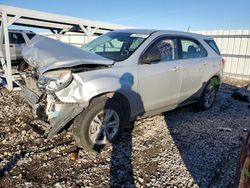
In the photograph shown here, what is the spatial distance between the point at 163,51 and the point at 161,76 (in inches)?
20.2

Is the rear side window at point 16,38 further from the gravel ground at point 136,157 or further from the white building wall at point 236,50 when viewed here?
the white building wall at point 236,50

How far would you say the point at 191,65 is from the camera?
207 inches

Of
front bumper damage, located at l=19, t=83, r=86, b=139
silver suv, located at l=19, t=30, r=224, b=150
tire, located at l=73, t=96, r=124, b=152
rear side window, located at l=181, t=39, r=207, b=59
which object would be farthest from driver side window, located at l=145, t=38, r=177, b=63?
front bumper damage, located at l=19, t=83, r=86, b=139

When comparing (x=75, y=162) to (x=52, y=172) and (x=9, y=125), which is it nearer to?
(x=52, y=172)

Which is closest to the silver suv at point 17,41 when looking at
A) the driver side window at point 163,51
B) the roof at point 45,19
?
the roof at point 45,19

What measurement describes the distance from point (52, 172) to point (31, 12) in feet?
19.5

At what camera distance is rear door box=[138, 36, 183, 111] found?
4266 millimetres

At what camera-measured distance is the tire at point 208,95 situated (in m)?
6.00

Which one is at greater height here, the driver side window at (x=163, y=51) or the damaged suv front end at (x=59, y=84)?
the driver side window at (x=163, y=51)

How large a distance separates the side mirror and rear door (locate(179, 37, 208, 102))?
2.87 feet

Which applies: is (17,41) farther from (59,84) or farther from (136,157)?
(136,157)

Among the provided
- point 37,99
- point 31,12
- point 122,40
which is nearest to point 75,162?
point 37,99

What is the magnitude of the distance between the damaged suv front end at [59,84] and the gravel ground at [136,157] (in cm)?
52

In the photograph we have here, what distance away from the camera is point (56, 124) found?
3.44 meters
